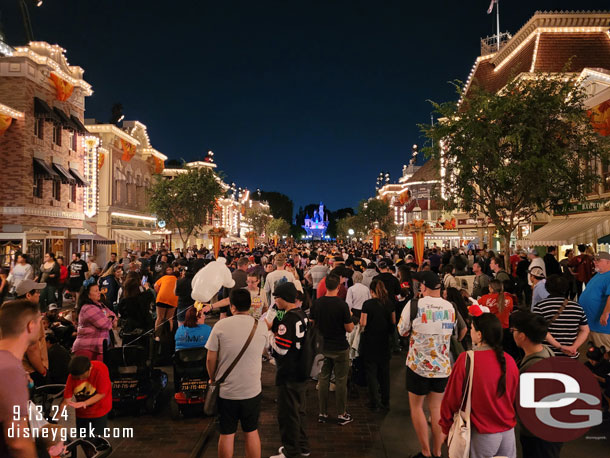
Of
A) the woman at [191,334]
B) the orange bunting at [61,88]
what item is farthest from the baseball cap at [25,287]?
the orange bunting at [61,88]

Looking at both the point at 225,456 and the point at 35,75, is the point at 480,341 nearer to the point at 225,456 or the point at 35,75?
the point at 225,456

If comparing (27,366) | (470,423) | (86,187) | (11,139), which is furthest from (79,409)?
(86,187)

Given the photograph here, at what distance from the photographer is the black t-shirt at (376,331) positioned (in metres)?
5.91

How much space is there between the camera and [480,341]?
3074mm

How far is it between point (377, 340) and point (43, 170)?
2019 centimetres

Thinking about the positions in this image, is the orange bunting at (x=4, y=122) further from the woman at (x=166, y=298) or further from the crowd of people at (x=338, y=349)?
the crowd of people at (x=338, y=349)

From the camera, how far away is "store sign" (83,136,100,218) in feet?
81.7

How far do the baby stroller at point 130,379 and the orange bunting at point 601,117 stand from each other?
16583 millimetres

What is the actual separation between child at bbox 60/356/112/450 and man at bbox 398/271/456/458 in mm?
3225

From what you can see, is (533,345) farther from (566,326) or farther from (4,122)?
(4,122)

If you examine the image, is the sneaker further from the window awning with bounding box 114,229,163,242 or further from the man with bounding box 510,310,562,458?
the window awning with bounding box 114,229,163,242

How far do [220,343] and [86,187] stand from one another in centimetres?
Result: 2476

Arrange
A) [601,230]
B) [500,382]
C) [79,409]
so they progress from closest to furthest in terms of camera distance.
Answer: [500,382]
[79,409]
[601,230]

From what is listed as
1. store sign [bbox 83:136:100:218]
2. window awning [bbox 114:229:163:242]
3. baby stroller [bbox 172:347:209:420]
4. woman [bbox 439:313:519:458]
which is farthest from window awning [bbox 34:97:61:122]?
woman [bbox 439:313:519:458]
